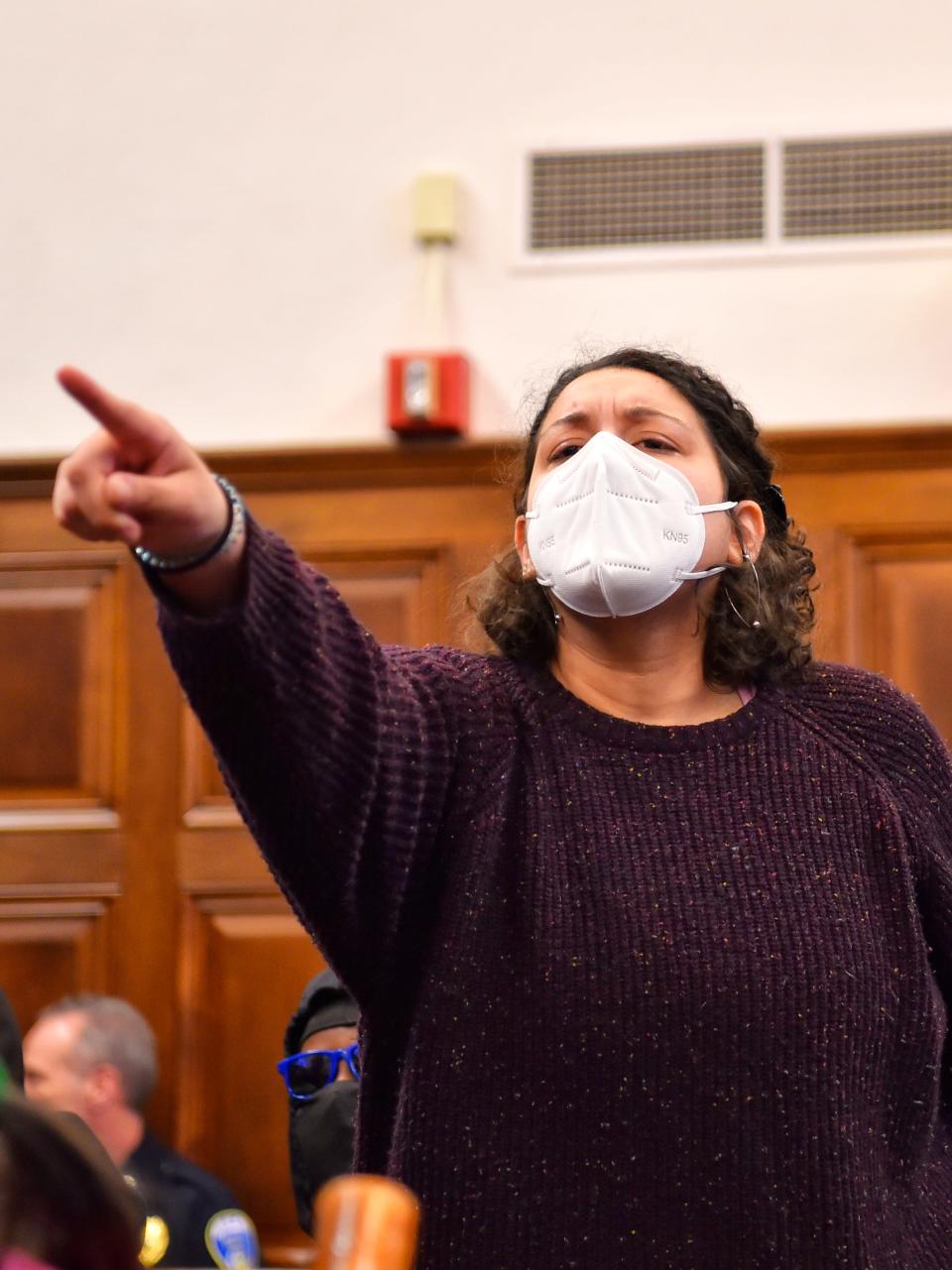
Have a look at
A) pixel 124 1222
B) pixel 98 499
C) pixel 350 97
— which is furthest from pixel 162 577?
pixel 350 97

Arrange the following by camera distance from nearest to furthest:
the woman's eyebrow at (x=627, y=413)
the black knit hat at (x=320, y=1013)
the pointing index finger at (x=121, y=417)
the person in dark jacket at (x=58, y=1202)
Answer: the person in dark jacket at (x=58, y=1202) → the pointing index finger at (x=121, y=417) → the woman's eyebrow at (x=627, y=413) → the black knit hat at (x=320, y=1013)

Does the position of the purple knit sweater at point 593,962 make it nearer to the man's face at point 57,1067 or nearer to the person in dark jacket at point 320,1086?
the person in dark jacket at point 320,1086

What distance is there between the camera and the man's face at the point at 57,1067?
139 inches

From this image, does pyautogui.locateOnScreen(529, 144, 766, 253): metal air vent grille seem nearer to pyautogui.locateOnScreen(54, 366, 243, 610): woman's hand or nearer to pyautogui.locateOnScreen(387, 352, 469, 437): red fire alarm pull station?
pyautogui.locateOnScreen(387, 352, 469, 437): red fire alarm pull station

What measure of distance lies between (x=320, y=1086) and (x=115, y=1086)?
1172 mm

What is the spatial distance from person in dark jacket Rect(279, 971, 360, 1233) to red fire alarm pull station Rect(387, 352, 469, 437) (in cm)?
163

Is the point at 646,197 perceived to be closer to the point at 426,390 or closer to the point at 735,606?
the point at 426,390

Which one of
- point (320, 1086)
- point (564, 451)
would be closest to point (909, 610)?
point (320, 1086)

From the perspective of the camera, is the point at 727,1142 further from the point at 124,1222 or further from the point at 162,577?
the point at 124,1222

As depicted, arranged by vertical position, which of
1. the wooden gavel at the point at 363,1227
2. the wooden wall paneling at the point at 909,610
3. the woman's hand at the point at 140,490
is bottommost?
the wooden wall paneling at the point at 909,610

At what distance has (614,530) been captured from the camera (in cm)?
148

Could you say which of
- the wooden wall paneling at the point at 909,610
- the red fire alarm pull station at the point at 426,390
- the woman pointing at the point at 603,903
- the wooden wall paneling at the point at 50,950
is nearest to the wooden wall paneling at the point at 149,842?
the wooden wall paneling at the point at 50,950

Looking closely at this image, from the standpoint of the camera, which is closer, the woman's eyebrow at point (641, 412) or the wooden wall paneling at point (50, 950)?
the woman's eyebrow at point (641, 412)

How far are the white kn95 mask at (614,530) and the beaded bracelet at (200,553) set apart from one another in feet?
1.50
